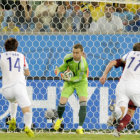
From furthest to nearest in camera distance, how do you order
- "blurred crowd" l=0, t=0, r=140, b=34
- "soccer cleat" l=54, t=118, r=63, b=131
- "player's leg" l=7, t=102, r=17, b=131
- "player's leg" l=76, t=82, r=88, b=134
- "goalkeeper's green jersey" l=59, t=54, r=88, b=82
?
"blurred crowd" l=0, t=0, r=140, b=34 → "goalkeeper's green jersey" l=59, t=54, r=88, b=82 → "soccer cleat" l=54, t=118, r=63, b=131 → "player's leg" l=76, t=82, r=88, b=134 → "player's leg" l=7, t=102, r=17, b=131

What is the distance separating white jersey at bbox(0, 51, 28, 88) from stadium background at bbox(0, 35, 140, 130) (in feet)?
5.21

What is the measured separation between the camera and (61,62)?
9.88 metres

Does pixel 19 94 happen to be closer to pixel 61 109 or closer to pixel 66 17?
pixel 61 109

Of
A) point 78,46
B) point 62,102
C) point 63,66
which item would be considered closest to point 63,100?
point 62,102

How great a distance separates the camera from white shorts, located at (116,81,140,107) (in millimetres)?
8125

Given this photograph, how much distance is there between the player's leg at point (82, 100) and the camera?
9.12 metres

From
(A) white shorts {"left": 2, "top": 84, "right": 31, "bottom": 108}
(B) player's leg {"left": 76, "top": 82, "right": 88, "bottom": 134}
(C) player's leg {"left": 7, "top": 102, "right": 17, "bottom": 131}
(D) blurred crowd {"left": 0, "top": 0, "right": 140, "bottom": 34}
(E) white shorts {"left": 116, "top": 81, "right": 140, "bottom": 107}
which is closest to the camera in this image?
(A) white shorts {"left": 2, "top": 84, "right": 31, "bottom": 108}

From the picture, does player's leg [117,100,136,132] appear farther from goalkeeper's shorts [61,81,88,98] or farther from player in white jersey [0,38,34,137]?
player in white jersey [0,38,34,137]

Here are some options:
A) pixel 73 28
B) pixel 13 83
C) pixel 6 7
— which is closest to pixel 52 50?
pixel 73 28

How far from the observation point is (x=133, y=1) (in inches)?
399

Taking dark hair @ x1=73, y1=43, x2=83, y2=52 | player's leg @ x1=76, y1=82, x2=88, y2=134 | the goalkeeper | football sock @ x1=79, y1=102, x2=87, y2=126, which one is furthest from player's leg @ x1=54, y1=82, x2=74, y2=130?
dark hair @ x1=73, y1=43, x2=83, y2=52

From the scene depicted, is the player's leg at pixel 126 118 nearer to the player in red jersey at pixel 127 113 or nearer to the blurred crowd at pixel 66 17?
the player in red jersey at pixel 127 113

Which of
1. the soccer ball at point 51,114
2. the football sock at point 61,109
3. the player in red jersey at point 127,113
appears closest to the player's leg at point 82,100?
the football sock at point 61,109

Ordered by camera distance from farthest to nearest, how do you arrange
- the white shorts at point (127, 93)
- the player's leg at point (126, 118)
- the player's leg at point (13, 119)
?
the player's leg at point (13, 119) < the player's leg at point (126, 118) < the white shorts at point (127, 93)
